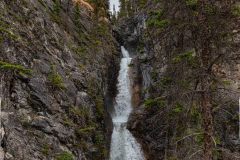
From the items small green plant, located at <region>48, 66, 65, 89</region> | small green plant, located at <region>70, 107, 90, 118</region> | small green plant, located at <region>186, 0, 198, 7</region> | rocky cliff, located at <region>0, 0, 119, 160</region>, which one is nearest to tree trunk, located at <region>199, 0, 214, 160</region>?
small green plant, located at <region>186, 0, 198, 7</region>

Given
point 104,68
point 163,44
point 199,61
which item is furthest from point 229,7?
point 104,68

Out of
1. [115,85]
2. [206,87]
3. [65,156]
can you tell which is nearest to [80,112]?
[65,156]

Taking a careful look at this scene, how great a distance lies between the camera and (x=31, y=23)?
21.3m

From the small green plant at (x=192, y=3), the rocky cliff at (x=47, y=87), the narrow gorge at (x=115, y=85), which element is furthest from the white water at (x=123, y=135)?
the small green plant at (x=192, y=3)

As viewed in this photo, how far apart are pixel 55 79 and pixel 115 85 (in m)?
14.8

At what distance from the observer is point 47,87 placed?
18906 millimetres

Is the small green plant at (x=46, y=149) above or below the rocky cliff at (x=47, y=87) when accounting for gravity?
below

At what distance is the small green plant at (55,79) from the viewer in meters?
19.5

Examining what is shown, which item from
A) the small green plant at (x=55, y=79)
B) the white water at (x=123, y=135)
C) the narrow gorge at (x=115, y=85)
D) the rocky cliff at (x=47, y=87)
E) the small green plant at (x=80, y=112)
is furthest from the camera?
the white water at (x=123, y=135)

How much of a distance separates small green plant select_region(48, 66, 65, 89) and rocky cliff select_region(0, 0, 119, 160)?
25mm

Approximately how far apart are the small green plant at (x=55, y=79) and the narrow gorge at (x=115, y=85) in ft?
0.17

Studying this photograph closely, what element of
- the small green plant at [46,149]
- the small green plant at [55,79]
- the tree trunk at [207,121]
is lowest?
the small green plant at [46,149]

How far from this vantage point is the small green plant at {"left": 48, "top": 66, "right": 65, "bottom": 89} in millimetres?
19516

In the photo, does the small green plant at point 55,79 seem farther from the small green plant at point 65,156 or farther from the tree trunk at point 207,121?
the tree trunk at point 207,121
